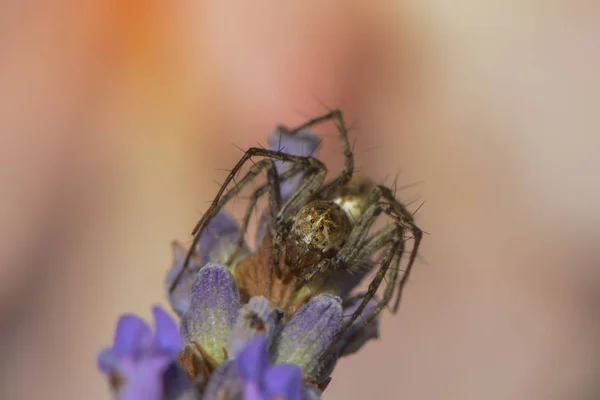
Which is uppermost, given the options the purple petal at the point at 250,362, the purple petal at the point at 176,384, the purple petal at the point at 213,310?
the purple petal at the point at 213,310

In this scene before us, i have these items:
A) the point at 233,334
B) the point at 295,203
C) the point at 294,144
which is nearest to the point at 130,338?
the point at 233,334

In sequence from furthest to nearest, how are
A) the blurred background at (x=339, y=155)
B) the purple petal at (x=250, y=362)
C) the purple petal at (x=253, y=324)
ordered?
the blurred background at (x=339, y=155), the purple petal at (x=253, y=324), the purple petal at (x=250, y=362)

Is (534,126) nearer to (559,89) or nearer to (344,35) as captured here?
(559,89)

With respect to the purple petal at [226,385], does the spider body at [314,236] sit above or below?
above

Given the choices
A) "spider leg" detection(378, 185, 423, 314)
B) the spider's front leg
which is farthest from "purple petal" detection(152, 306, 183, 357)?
"spider leg" detection(378, 185, 423, 314)

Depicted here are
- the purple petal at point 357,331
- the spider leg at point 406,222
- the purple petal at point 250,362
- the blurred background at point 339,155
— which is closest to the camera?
the purple petal at point 250,362

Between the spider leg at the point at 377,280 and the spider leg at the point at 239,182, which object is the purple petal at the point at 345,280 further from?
the spider leg at the point at 239,182

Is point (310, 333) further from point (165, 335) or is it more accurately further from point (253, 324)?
point (165, 335)

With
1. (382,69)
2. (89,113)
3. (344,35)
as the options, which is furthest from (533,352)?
(89,113)

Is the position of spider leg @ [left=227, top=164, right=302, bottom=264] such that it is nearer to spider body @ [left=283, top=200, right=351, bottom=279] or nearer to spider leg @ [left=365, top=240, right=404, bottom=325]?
spider body @ [left=283, top=200, right=351, bottom=279]

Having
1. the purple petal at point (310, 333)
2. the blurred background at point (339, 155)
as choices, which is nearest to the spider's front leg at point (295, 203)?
the purple petal at point (310, 333)
